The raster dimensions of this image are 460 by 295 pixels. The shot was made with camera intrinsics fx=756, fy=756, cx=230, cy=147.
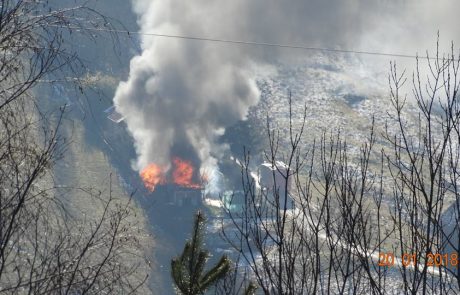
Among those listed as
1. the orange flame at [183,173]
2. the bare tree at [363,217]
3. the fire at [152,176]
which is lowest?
the bare tree at [363,217]

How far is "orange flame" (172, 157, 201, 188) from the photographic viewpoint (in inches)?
4660

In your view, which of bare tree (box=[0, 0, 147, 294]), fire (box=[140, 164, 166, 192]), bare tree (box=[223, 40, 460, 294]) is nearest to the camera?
bare tree (box=[0, 0, 147, 294])

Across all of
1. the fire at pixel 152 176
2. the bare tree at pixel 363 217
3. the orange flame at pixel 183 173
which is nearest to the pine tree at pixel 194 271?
the bare tree at pixel 363 217

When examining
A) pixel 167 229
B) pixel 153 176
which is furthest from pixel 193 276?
pixel 167 229

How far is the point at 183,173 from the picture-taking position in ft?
398

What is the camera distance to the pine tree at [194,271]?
7.10m

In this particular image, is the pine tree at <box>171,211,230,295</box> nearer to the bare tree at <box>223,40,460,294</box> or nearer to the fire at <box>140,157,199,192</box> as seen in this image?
the bare tree at <box>223,40,460,294</box>

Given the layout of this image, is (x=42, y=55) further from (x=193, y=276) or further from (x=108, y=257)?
(x=193, y=276)

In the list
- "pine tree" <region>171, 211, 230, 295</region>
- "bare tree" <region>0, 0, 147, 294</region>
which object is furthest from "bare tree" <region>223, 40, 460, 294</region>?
"bare tree" <region>0, 0, 147, 294</region>

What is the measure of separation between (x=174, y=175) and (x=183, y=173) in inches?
63.9

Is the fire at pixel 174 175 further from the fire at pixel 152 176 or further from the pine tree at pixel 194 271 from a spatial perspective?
the pine tree at pixel 194 271

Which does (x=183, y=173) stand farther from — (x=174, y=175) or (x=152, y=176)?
(x=152, y=176)

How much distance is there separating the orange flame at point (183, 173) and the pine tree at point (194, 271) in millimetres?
109197

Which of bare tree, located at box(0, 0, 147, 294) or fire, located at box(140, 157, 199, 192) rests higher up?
fire, located at box(140, 157, 199, 192)
